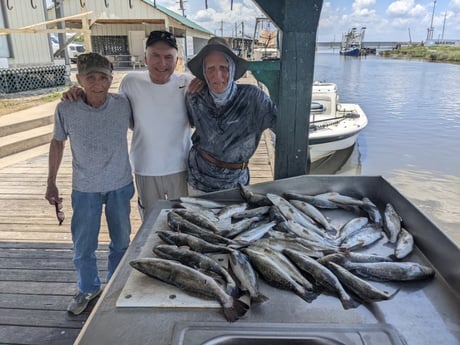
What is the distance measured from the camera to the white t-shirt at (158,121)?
2.51 meters

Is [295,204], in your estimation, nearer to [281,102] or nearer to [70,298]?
[281,102]

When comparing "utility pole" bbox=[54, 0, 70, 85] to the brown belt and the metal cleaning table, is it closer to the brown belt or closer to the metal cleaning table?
the brown belt

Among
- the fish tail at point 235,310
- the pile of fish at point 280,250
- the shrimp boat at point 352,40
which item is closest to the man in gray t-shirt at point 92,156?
the pile of fish at point 280,250

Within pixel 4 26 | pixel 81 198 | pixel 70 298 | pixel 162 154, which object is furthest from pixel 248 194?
pixel 4 26

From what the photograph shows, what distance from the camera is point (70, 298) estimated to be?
2799 mm

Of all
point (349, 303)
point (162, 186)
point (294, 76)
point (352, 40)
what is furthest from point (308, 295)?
point (352, 40)

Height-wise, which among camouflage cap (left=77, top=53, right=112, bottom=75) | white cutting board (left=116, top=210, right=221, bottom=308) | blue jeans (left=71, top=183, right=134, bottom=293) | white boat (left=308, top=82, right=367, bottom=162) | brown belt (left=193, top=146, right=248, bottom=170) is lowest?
white boat (left=308, top=82, right=367, bottom=162)

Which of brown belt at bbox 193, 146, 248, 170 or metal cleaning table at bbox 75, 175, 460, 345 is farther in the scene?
brown belt at bbox 193, 146, 248, 170

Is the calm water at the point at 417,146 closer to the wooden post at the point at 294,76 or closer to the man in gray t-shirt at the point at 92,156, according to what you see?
the wooden post at the point at 294,76

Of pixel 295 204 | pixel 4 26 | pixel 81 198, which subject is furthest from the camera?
pixel 4 26

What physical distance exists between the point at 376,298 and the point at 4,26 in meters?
10.9

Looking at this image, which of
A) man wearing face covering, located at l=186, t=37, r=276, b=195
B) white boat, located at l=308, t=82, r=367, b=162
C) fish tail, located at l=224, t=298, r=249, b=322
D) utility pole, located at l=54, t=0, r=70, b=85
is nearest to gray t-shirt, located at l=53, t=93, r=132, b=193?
man wearing face covering, located at l=186, t=37, r=276, b=195

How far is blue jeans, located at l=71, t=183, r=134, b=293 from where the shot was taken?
243cm

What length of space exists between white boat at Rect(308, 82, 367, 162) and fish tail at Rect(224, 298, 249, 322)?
768 centimetres
